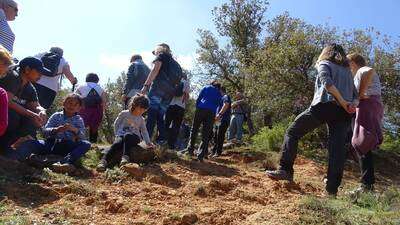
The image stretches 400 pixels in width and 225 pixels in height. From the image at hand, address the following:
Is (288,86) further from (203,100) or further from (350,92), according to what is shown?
(350,92)

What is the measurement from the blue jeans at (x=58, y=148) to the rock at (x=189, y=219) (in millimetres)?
2503

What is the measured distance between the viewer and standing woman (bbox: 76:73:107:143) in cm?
936

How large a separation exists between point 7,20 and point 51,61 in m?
1.61

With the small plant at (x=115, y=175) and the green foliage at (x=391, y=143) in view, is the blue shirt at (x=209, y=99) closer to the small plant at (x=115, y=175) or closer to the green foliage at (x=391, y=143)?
the small plant at (x=115, y=175)

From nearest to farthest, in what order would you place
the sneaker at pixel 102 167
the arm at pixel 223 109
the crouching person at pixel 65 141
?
the crouching person at pixel 65 141 → the sneaker at pixel 102 167 → the arm at pixel 223 109

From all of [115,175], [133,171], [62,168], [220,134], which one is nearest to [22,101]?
[62,168]

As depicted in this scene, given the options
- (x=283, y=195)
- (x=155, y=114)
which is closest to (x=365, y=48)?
(x=155, y=114)

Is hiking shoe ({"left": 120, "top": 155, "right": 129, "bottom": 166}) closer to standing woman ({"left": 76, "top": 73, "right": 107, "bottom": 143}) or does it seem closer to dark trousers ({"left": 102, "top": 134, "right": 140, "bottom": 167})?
dark trousers ({"left": 102, "top": 134, "right": 140, "bottom": 167})

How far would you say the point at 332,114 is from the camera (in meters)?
5.84

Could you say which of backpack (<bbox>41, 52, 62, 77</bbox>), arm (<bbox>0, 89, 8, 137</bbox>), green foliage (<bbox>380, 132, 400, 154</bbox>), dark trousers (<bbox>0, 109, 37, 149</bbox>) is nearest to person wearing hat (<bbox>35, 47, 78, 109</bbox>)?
backpack (<bbox>41, 52, 62, 77</bbox>)

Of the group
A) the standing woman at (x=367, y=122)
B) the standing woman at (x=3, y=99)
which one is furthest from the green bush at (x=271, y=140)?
the standing woman at (x=3, y=99)

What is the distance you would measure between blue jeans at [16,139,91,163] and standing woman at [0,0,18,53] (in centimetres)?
131

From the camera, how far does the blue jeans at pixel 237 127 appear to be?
46.5 feet

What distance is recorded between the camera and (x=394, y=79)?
1292 centimetres
